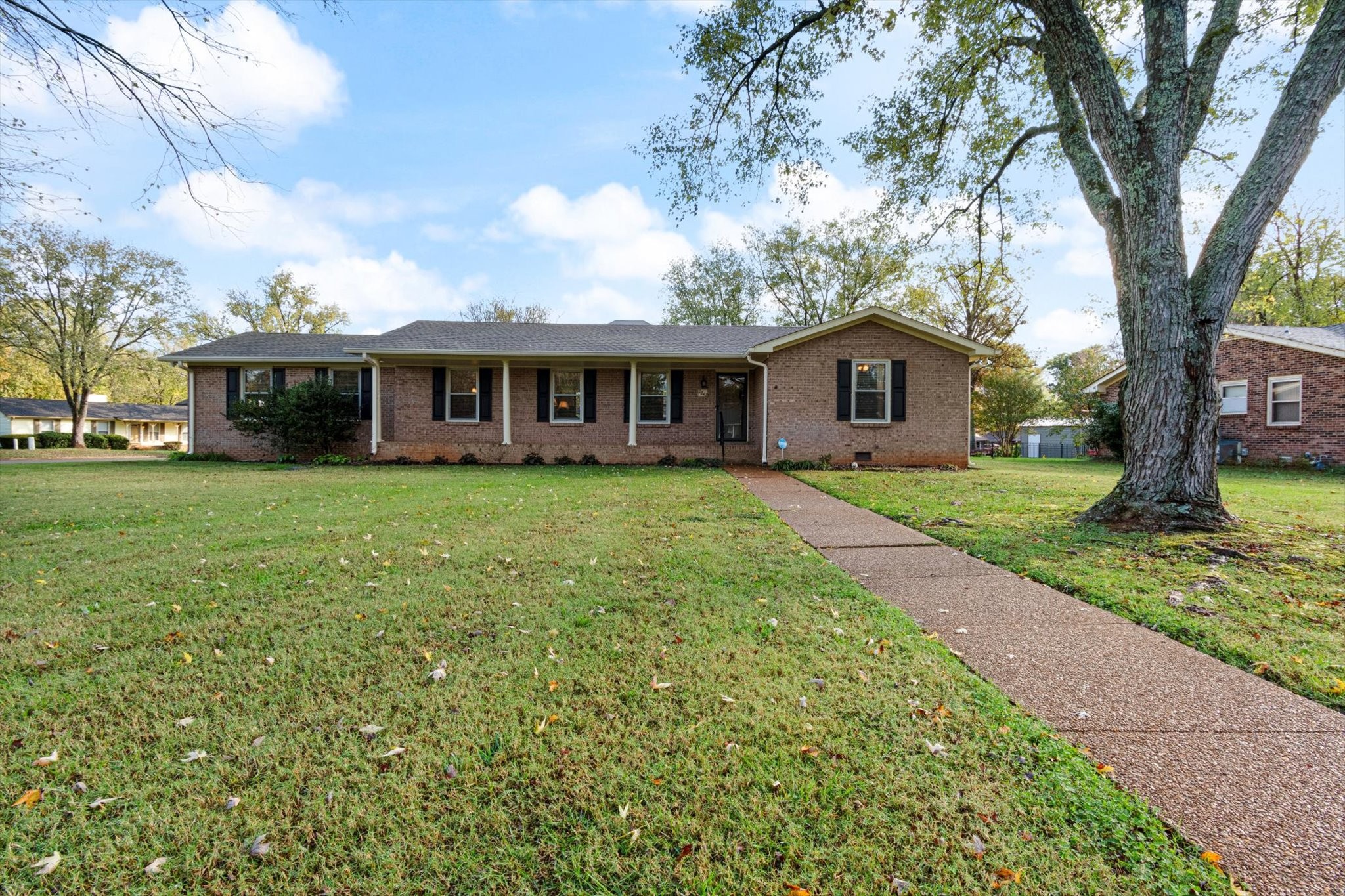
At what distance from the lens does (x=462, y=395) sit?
1455cm

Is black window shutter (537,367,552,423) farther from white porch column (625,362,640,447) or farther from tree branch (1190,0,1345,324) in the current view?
tree branch (1190,0,1345,324)

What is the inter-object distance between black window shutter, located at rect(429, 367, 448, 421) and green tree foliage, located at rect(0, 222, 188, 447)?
77.0 ft

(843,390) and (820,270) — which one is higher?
(820,270)

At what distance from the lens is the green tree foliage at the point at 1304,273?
23.5 m

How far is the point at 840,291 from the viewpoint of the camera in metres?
28.1

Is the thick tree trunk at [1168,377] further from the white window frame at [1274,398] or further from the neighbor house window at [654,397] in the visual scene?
the white window frame at [1274,398]

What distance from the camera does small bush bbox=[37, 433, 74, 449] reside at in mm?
29719

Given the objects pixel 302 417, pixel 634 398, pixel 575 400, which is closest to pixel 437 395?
pixel 302 417

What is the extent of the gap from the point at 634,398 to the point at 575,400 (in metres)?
1.79

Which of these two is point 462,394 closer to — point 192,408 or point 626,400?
point 626,400

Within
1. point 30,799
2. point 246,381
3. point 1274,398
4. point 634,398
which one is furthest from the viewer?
point 246,381

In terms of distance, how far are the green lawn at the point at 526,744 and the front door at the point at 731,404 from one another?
35.1 feet

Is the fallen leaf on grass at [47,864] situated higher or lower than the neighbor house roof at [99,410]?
lower

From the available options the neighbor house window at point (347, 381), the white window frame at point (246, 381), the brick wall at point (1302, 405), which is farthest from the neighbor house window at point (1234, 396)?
the white window frame at point (246, 381)
